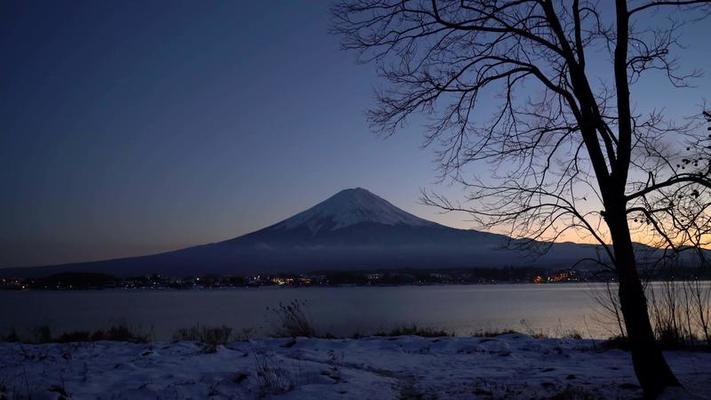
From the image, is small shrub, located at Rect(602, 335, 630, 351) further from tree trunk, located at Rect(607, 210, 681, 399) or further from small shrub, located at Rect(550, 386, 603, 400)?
tree trunk, located at Rect(607, 210, 681, 399)

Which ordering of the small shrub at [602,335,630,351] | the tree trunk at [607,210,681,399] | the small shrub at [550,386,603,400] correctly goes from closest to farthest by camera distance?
the tree trunk at [607,210,681,399]
the small shrub at [550,386,603,400]
the small shrub at [602,335,630,351]

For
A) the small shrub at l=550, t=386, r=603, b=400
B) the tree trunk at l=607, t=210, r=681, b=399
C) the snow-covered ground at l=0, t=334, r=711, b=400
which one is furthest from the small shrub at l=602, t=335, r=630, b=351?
the tree trunk at l=607, t=210, r=681, b=399

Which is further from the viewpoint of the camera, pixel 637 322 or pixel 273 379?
pixel 273 379

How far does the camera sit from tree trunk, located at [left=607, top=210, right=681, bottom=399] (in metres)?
5.55

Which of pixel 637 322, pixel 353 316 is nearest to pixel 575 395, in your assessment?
pixel 637 322

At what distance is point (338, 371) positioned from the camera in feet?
23.5

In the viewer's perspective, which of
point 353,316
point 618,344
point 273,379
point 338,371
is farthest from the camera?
point 353,316

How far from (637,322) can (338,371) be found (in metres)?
3.59

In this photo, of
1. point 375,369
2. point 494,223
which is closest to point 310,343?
point 375,369

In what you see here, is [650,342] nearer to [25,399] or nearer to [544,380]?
[544,380]

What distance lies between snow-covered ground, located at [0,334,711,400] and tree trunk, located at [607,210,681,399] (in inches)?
18.3

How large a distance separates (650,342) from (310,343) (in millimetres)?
6772

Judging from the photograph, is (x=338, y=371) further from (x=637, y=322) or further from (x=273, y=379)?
(x=637, y=322)

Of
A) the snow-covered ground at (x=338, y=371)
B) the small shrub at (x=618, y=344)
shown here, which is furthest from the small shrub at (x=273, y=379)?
the small shrub at (x=618, y=344)
